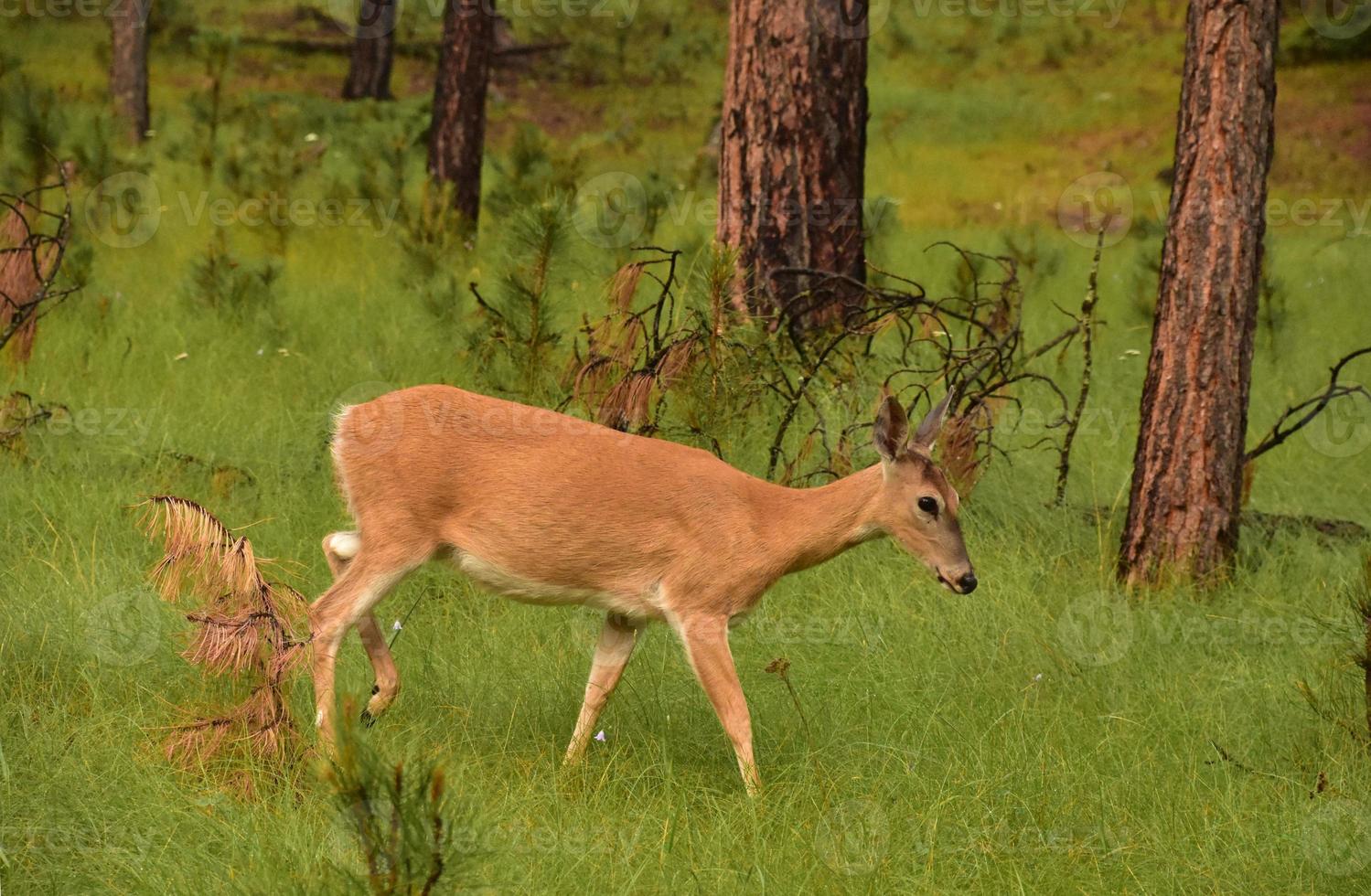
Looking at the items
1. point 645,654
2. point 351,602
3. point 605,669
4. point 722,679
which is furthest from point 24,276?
point 722,679

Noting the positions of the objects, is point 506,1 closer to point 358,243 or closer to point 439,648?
point 358,243

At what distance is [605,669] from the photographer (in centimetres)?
502

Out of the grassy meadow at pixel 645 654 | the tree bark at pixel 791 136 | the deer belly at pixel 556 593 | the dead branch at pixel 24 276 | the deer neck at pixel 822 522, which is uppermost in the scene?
the tree bark at pixel 791 136

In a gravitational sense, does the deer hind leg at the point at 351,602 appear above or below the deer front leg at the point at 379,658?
above

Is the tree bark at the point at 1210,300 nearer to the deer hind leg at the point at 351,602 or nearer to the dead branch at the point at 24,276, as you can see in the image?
the deer hind leg at the point at 351,602

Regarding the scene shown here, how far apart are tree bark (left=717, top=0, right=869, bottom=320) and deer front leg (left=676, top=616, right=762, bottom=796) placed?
11.2 ft

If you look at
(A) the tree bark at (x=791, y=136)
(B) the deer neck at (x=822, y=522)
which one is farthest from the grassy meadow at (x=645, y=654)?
(A) the tree bark at (x=791, y=136)

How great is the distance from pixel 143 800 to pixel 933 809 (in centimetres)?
211

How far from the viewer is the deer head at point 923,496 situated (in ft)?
15.6

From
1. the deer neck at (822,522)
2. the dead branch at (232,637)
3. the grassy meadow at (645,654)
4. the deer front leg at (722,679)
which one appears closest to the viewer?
the grassy meadow at (645,654)

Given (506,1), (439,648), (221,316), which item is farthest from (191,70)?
(439,648)

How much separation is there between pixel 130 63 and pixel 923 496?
15.4 metres

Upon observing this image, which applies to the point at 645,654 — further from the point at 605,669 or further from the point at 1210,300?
the point at 1210,300

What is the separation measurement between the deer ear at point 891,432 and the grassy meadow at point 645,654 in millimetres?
884
